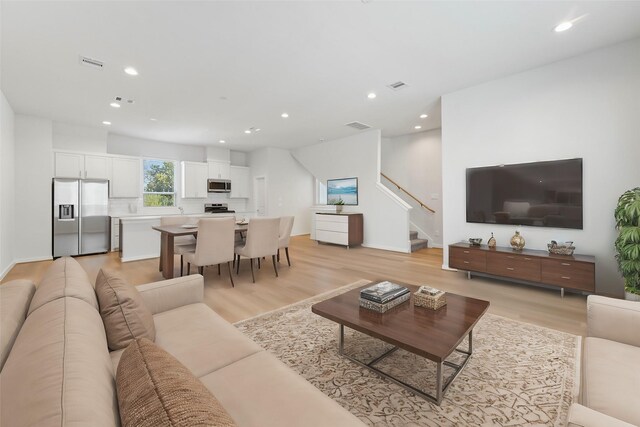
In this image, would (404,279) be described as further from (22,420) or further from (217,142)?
(217,142)

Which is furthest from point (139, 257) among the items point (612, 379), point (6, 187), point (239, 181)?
point (612, 379)

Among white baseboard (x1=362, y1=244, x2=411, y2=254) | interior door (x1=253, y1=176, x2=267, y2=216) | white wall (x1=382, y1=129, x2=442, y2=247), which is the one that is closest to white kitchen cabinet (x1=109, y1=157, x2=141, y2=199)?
interior door (x1=253, y1=176, x2=267, y2=216)

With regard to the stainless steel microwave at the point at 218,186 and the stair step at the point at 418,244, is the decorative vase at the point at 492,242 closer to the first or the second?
the stair step at the point at 418,244

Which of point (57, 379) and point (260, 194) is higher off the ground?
point (260, 194)

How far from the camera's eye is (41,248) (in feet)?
17.9

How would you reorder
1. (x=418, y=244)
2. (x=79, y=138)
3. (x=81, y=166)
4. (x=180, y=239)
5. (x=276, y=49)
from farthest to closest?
1. (x=418, y=244)
2. (x=79, y=138)
3. (x=81, y=166)
4. (x=180, y=239)
5. (x=276, y=49)

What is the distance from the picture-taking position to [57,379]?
61cm

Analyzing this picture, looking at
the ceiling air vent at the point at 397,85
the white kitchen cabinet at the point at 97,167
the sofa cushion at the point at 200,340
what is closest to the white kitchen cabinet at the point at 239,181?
the white kitchen cabinet at the point at 97,167

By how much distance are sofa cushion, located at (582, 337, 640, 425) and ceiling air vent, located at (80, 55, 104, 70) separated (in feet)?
16.6

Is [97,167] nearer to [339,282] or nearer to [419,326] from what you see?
[339,282]

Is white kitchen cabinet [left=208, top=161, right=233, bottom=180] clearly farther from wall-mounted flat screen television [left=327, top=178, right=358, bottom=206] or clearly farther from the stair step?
the stair step

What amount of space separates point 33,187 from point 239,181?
4667 millimetres

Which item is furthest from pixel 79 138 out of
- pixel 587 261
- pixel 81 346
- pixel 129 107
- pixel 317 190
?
pixel 587 261

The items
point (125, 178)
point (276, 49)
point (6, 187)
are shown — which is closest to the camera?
point (276, 49)
